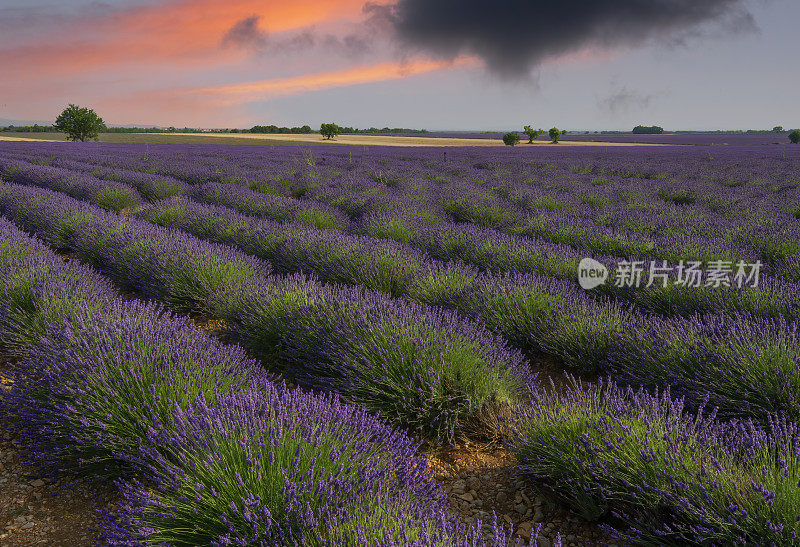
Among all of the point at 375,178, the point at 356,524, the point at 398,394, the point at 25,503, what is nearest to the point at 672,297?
the point at 398,394

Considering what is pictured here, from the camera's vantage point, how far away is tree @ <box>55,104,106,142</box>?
3419 centimetres

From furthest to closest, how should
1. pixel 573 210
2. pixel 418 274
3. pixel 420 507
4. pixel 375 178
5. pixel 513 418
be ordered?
pixel 375 178 < pixel 573 210 < pixel 418 274 < pixel 513 418 < pixel 420 507

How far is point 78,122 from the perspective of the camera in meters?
34.4

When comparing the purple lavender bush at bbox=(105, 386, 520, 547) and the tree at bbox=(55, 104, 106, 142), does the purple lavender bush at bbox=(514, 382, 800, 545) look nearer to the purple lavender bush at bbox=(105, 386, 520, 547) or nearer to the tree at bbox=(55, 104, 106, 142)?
the purple lavender bush at bbox=(105, 386, 520, 547)

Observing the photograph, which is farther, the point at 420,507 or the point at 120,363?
the point at 120,363

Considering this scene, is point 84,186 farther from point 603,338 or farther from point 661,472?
point 661,472

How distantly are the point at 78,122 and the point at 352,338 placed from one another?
4045 cm

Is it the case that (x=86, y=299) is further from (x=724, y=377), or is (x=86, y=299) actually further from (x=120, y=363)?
(x=724, y=377)

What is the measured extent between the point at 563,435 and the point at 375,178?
11664 millimetres

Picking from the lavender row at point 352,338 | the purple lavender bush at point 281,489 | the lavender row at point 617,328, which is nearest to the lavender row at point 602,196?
the lavender row at point 617,328

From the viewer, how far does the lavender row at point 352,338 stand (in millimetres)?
2568

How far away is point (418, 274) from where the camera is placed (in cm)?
439

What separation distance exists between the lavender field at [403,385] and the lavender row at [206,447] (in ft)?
0.04

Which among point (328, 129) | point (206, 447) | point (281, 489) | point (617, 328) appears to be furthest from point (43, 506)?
point (328, 129)
